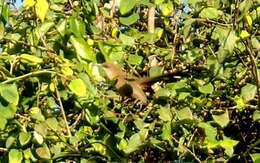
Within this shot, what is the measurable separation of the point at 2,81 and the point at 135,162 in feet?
2.28

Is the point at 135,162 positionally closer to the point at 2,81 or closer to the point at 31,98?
the point at 31,98

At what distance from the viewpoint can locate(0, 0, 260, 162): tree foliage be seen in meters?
1.91

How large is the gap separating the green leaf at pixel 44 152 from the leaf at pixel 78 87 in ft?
0.79

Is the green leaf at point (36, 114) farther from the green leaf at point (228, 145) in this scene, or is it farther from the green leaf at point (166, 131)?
the green leaf at point (228, 145)

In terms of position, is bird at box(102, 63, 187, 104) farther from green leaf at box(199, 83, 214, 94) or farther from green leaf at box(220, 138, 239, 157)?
green leaf at box(220, 138, 239, 157)

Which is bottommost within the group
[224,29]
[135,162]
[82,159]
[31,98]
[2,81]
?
[135,162]

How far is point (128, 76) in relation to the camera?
6.95 feet

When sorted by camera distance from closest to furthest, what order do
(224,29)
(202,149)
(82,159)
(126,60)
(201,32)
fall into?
(224,29) < (82,159) < (202,149) < (126,60) < (201,32)

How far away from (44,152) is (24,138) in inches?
4.3

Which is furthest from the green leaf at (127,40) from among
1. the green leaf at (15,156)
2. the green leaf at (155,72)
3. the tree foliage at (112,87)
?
the green leaf at (15,156)

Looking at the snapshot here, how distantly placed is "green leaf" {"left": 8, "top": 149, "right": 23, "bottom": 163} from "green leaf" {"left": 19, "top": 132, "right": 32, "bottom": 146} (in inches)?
3.7

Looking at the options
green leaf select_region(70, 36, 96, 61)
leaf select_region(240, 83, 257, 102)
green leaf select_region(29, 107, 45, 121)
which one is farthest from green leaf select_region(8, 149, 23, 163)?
leaf select_region(240, 83, 257, 102)

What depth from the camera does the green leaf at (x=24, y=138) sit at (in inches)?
74.5

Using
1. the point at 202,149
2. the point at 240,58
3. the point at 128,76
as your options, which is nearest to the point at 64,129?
the point at 128,76
